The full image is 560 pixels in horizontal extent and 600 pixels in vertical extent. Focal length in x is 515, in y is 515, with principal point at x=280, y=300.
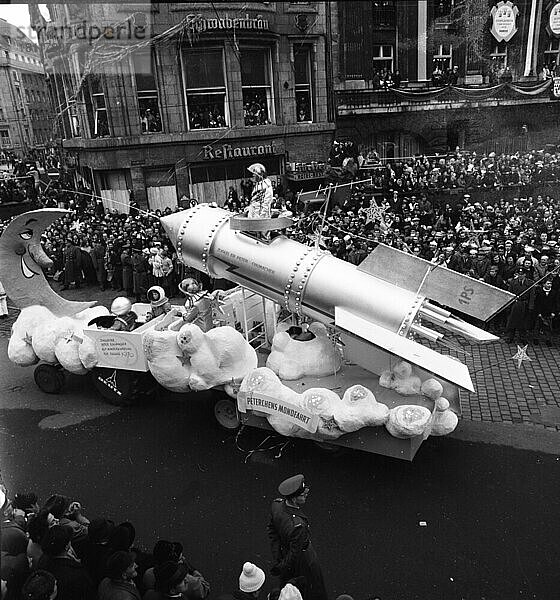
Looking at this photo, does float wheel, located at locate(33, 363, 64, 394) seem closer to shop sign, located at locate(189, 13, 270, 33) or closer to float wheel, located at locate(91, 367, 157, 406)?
float wheel, located at locate(91, 367, 157, 406)

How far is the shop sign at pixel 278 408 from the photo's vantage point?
20.5ft

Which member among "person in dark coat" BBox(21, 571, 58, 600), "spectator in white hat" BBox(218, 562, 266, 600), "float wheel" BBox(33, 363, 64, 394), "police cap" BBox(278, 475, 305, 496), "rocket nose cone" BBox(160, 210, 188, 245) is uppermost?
"rocket nose cone" BBox(160, 210, 188, 245)

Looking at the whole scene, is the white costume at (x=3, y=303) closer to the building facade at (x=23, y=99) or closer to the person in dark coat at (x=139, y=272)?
the person in dark coat at (x=139, y=272)

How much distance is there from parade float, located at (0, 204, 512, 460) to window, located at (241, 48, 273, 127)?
10734mm

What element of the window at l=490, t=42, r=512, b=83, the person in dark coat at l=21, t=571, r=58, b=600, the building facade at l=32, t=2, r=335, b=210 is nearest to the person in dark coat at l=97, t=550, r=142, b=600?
the person in dark coat at l=21, t=571, r=58, b=600

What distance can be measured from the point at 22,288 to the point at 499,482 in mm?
8076

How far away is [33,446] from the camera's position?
7629 mm

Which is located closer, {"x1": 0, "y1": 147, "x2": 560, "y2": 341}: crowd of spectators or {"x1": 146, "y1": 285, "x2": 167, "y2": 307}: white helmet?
{"x1": 146, "y1": 285, "x2": 167, "y2": 307}: white helmet

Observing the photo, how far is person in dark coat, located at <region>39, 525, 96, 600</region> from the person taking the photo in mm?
3869

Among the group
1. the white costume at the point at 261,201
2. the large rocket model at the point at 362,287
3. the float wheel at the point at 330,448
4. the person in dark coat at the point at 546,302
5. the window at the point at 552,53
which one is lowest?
the float wheel at the point at 330,448

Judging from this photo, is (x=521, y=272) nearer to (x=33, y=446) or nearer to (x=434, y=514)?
(x=434, y=514)

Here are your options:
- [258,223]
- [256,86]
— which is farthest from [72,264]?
[258,223]

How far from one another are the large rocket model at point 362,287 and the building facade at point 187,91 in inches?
390

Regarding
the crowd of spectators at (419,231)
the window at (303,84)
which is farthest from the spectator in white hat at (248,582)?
the window at (303,84)
